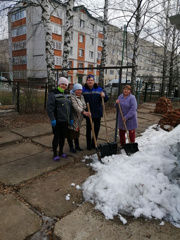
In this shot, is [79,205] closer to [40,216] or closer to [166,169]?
[40,216]

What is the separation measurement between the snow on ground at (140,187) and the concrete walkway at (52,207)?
0.11 meters

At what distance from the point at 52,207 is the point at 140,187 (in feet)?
3.81

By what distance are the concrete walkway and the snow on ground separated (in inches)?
4.4

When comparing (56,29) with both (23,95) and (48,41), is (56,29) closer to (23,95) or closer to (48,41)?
(48,41)

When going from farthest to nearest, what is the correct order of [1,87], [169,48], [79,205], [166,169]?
[169,48], [1,87], [166,169], [79,205]

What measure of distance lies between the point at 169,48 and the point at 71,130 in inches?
696

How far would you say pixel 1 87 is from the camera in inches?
301

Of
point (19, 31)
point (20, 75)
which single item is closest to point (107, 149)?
point (20, 75)

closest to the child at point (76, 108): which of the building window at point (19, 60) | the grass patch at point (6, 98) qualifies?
the grass patch at point (6, 98)

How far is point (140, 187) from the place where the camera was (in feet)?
7.99

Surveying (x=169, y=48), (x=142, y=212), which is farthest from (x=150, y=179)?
(x=169, y=48)

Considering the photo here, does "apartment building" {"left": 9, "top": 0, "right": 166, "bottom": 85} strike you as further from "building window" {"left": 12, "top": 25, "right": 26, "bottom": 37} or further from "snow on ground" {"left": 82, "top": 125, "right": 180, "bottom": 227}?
"snow on ground" {"left": 82, "top": 125, "right": 180, "bottom": 227}

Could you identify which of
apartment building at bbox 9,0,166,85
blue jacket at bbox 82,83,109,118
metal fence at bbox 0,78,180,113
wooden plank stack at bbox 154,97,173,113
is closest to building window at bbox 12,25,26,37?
apartment building at bbox 9,0,166,85

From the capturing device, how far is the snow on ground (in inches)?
87.1
